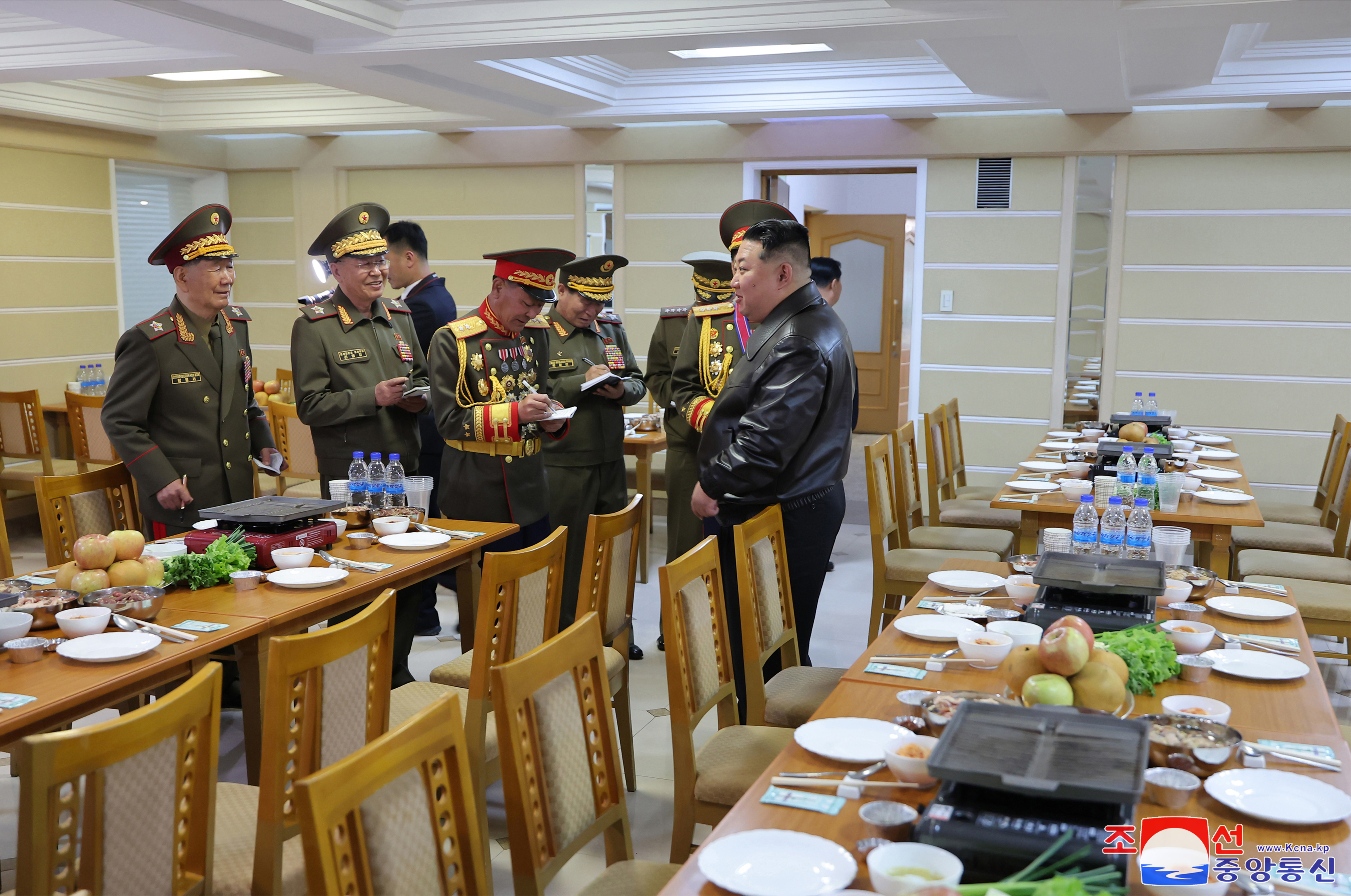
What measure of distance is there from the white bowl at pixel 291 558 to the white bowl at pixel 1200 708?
7.11 feet

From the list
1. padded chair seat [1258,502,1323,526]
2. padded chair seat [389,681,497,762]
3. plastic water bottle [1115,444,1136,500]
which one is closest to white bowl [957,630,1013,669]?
padded chair seat [389,681,497,762]

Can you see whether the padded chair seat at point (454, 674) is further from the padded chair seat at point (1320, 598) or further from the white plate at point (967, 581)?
the padded chair seat at point (1320, 598)

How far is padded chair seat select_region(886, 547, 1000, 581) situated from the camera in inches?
160

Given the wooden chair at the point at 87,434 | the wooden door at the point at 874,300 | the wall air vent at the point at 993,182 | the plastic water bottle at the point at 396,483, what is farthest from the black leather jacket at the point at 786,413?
the wooden door at the point at 874,300

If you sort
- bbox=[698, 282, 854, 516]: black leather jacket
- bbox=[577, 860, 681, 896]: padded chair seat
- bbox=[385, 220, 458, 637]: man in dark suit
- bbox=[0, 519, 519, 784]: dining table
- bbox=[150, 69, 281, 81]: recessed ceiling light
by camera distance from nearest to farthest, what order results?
bbox=[577, 860, 681, 896]: padded chair seat, bbox=[0, 519, 519, 784]: dining table, bbox=[698, 282, 854, 516]: black leather jacket, bbox=[385, 220, 458, 637]: man in dark suit, bbox=[150, 69, 281, 81]: recessed ceiling light

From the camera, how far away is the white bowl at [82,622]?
2.34 metres

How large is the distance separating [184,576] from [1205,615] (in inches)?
101

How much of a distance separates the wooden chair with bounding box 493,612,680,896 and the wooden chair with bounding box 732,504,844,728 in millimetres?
706

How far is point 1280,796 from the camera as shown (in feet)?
5.15

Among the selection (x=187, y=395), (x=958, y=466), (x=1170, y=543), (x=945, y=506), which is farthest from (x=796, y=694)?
(x=958, y=466)

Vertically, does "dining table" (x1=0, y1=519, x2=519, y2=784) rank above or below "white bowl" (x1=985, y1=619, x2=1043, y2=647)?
below

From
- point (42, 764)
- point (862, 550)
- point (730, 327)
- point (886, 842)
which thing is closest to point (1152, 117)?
point (862, 550)

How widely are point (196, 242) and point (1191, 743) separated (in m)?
3.33

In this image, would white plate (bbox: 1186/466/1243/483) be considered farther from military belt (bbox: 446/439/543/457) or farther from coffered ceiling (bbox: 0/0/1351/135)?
military belt (bbox: 446/439/543/457)
